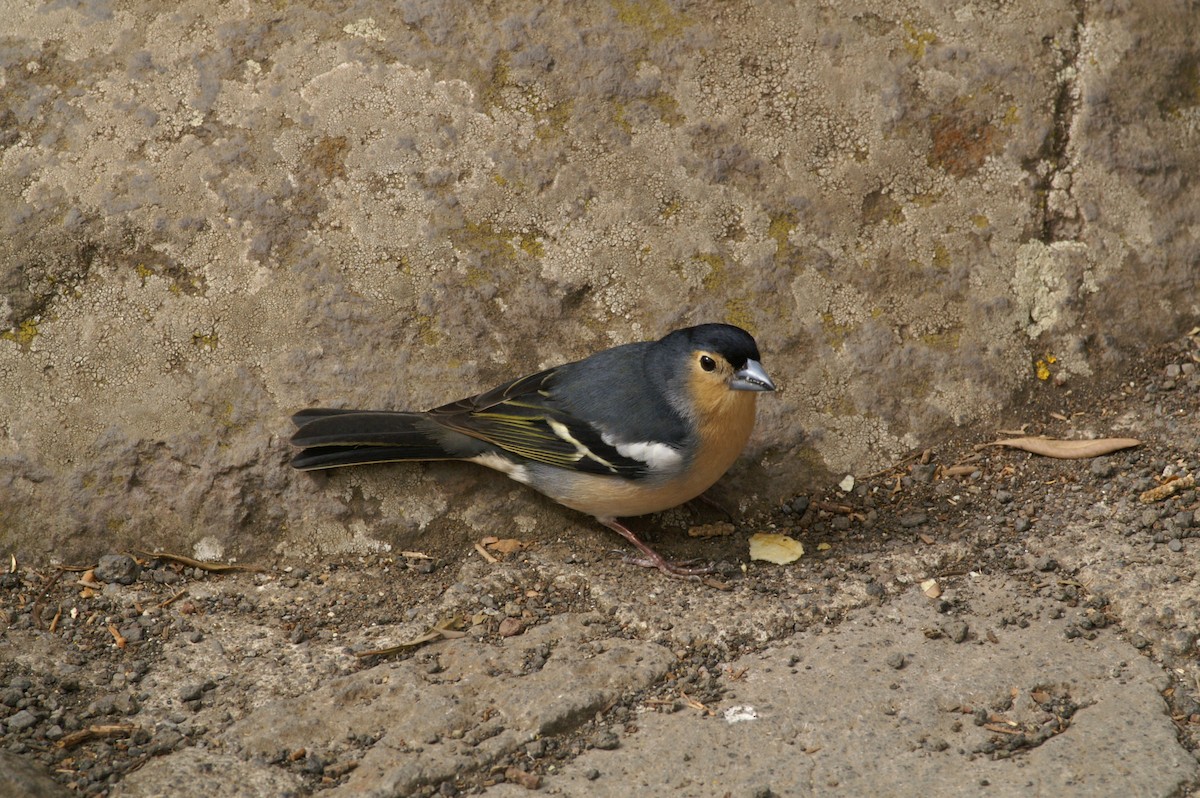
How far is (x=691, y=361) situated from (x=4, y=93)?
328cm

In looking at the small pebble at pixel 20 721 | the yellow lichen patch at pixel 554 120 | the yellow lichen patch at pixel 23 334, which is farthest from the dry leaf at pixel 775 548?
the yellow lichen patch at pixel 23 334

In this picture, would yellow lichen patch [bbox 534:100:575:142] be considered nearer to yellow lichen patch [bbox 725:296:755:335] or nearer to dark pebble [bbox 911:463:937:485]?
yellow lichen patch [bbox 725:296:755:335]

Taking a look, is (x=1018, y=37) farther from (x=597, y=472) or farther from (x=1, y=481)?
(x=1, y=481)

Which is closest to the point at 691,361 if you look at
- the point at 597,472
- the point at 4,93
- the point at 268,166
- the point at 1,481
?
the point at 597,472

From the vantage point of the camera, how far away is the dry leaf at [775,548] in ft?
15.0

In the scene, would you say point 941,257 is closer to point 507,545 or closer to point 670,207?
point 670,207

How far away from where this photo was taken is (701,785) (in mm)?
3301

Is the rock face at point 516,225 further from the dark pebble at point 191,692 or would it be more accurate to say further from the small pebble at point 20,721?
the small pebble at point 20,721

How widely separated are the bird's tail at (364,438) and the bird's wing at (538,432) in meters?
0.08

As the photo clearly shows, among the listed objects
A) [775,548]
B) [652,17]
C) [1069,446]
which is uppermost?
[652,17]

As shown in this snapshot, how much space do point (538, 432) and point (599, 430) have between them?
25 cm

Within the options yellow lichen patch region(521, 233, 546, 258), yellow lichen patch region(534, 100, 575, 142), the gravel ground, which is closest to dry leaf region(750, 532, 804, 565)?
the gravel ground

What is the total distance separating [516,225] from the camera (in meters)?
4.96

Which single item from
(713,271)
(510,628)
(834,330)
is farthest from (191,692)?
(834,330)
